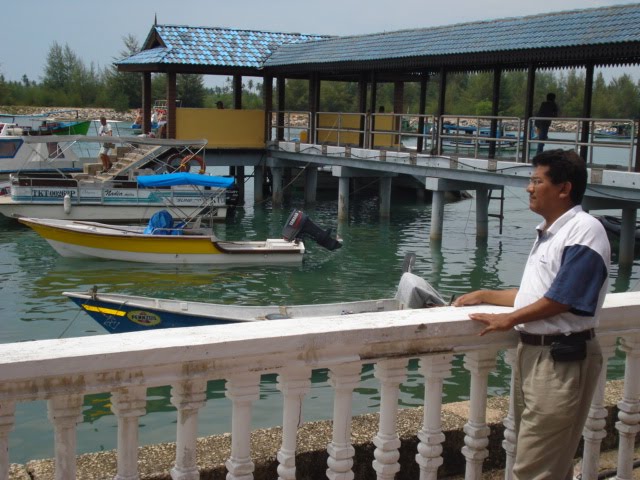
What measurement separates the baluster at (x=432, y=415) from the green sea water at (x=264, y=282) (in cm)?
633

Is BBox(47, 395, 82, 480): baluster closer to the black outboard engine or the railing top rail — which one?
the railing top rail

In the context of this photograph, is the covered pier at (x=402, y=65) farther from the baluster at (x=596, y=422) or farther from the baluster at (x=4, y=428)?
the baluster at (x=4, y=428)

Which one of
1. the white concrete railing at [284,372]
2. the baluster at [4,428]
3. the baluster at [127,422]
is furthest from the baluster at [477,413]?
the baluster at [4,428]

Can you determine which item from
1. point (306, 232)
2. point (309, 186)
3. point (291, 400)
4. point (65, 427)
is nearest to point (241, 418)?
point (291, 400)

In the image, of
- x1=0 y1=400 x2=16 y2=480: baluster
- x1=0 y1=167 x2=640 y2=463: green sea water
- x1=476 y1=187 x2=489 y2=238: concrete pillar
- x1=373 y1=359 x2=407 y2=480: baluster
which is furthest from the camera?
x1=476 y1=187 x2=489 y2=238: concrete pillar

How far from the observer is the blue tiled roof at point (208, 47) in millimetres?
29125

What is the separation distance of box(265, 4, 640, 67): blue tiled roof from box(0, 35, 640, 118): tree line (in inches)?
1330

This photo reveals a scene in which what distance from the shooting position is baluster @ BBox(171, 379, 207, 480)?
3.16m

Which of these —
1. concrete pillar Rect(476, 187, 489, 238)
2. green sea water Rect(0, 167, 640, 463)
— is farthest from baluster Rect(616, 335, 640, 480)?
concrete pillar Rect(476, 187, 489, 238)

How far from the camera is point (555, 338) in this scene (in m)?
3.48

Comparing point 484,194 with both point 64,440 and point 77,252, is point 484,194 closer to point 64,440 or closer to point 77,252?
point 77,252

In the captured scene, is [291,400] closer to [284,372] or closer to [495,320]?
[284,372]

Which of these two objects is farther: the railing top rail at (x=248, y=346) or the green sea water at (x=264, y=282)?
the green sea water at (x=264, y=282)

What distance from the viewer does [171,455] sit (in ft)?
13.1
